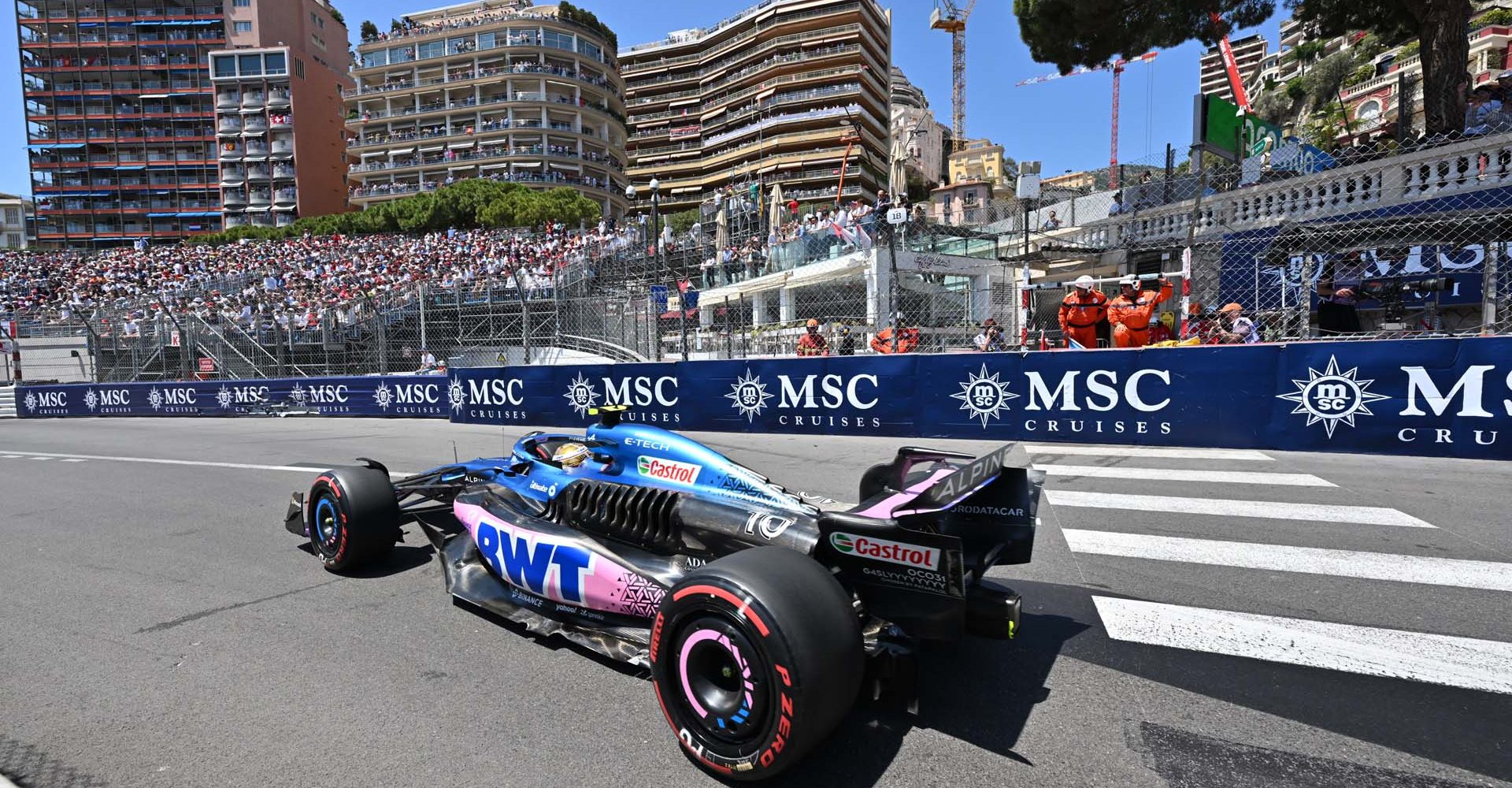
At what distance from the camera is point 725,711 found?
8.00 ft

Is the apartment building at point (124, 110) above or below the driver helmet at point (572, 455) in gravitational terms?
above

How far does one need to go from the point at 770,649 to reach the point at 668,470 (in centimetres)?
149

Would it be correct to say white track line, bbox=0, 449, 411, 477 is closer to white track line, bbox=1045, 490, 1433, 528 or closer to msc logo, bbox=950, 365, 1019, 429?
white track line, bbox=1045, 490, 1433, 528

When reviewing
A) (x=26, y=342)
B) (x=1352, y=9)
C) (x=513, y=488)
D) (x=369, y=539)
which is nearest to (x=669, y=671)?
(x=513, y=488)

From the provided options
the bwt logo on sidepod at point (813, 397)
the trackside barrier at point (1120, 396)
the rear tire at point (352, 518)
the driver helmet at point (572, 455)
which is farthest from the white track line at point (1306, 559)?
the bwt logo on sidepod at point (813, 397)

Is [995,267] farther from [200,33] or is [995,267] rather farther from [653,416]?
[200,33]

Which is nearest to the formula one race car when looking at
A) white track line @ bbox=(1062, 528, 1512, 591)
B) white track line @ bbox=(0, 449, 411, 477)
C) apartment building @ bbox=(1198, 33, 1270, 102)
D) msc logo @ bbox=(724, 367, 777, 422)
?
white track line @ bbox=(1062, 528, 1512, 591)

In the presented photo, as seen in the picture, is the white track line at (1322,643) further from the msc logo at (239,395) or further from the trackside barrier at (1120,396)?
the msc logo at (239,395)

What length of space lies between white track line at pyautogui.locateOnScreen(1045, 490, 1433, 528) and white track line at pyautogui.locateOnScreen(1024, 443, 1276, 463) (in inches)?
88.9

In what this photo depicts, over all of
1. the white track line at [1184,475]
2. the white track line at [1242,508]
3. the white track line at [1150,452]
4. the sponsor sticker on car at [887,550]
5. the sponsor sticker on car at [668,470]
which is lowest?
the white track line at [1242,508]

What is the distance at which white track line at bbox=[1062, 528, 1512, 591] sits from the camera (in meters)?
4.11

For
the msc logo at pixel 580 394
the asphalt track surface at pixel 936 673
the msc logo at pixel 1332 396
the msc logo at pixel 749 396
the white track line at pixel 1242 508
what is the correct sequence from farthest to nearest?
the msc logo at pixel 580 394 < the msc logo at pixel 749 396 < the msc logo at pixel 1332 396 < the white track line at pixel 1242 508 < the asphalt track surface at pixel 936 673

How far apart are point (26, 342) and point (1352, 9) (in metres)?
38.8

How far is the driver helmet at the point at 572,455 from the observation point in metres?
3.97
